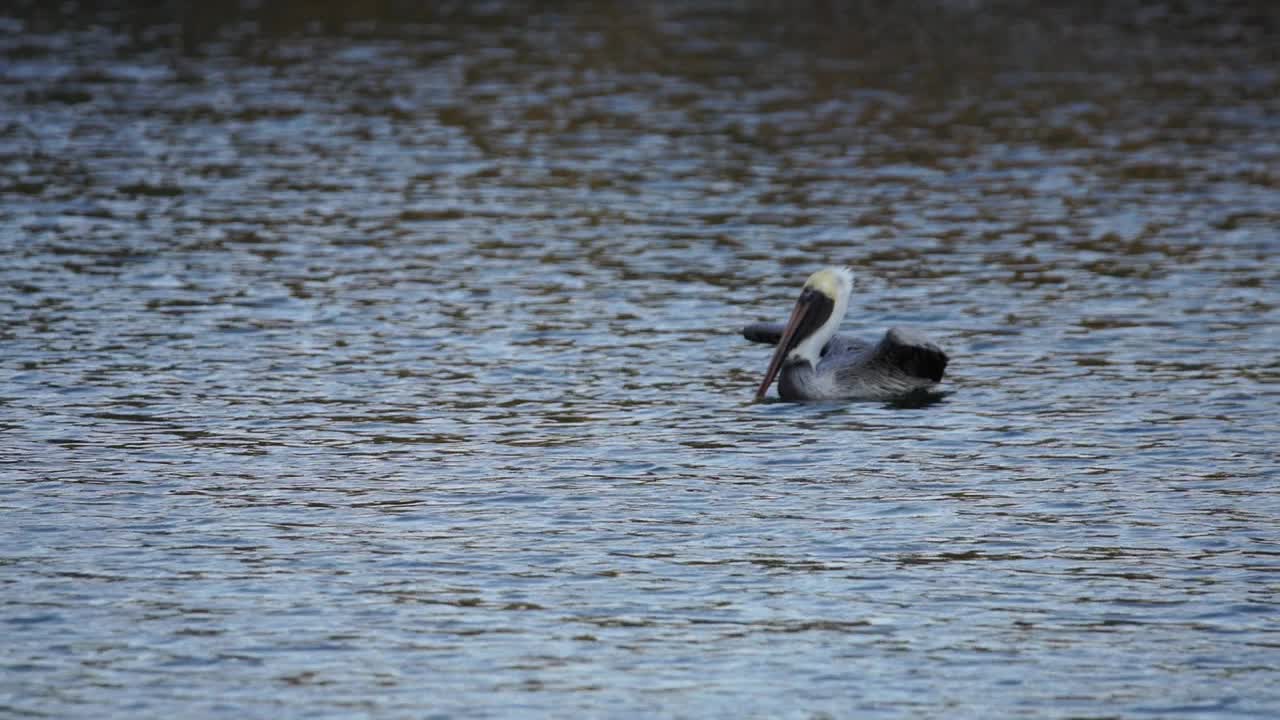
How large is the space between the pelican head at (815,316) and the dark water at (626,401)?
701mm

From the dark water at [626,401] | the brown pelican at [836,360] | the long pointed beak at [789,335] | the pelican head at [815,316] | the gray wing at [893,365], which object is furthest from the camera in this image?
the pelican head at [815,316]

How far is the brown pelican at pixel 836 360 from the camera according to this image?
2125cm

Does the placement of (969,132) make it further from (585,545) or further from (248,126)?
(585,545)

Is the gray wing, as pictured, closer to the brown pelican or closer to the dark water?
the brown pelican

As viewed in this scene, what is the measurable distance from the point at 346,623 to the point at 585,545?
93.9 inches

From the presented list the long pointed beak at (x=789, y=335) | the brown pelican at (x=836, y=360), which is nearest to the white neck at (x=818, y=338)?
the brown pelican at (x=836, y=360)

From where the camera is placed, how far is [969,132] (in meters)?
38.9

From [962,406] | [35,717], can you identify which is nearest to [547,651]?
[35,717]

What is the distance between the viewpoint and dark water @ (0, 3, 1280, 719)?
44.3ft

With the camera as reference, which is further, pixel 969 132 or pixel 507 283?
pixel 969 132

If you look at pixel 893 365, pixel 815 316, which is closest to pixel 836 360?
pixel 815 316

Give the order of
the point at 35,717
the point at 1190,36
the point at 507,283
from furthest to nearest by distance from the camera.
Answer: the point at 1190,36
the point at 507,283
the point at 35,717

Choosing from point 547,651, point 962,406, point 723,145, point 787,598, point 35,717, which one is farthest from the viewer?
point 723,145

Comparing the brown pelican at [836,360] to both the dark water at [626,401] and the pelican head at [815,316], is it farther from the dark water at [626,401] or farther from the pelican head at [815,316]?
the dark water at [626,401]
